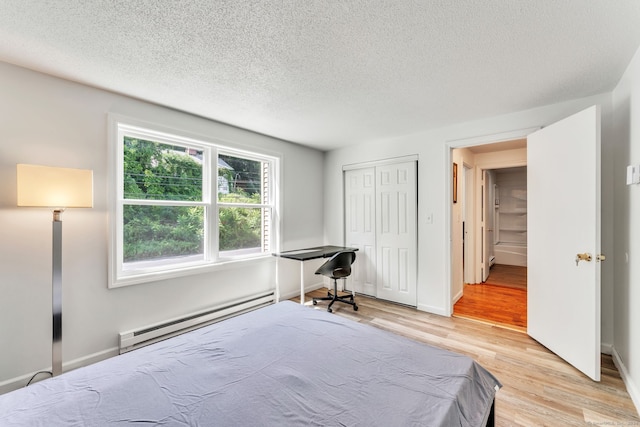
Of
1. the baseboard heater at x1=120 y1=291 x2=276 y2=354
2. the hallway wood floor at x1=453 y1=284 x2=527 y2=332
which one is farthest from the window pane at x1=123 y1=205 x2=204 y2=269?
the hallway wood floor at x1=453 y1=284 x2=527 y2=332

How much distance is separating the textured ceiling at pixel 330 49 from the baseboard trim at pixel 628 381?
2.36m

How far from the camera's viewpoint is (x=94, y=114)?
7.70 ft

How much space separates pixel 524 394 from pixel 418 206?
7.43 feet

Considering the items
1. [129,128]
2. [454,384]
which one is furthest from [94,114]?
[454,384]

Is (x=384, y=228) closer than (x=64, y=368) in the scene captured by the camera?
No

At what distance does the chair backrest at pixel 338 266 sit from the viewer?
3.54 meters

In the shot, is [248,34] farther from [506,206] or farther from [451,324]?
[506,206]

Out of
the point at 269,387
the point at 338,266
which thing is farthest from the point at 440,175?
the point at 269,387

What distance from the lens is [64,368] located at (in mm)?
2186

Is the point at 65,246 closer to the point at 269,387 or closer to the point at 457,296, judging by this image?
the point at 269,387

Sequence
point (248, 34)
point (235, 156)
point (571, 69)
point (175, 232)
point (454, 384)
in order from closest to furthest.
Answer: point (454, 384) → point (248, 34) → point (571, 69) → point (175, 232) → point (235, 156)

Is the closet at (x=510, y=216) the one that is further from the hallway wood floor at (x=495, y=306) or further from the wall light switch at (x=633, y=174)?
the wall light switch at (x=633, y=174)

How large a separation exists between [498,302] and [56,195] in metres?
5.19

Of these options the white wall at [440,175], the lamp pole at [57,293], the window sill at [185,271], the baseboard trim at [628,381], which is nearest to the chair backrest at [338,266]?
the window sill at [185,271]
